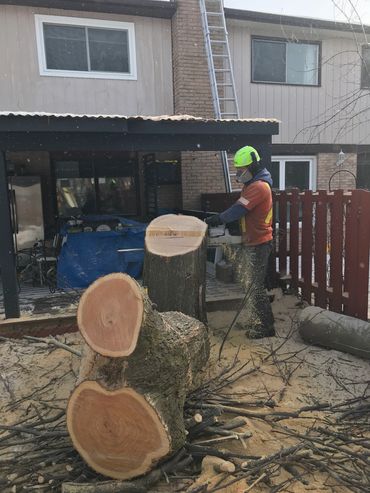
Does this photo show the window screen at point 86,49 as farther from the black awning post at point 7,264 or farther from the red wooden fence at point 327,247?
the red wooden fence at point 327,247

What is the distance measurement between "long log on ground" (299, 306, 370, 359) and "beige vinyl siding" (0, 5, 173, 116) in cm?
698

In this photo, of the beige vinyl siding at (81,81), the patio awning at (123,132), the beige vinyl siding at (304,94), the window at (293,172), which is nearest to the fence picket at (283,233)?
the patio awning at (123,132)

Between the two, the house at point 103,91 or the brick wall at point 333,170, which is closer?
the house at point 103,91

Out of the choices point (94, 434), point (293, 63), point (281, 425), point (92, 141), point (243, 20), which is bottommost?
point (281, 425)

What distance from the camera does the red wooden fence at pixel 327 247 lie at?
Result: 15.5 feet

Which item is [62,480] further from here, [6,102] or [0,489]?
[6,102]

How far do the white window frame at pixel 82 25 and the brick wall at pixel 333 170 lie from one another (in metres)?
5.62

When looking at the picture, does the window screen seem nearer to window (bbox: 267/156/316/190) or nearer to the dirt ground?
window (bbox: 267/156/316/190)

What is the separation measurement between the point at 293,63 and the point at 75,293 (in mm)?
8673

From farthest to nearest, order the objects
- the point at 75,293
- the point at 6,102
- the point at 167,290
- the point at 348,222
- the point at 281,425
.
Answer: the point at 6,102 → the point at 75,293 → the point at 348,222 → the point at 167,290 → the point at 281,425

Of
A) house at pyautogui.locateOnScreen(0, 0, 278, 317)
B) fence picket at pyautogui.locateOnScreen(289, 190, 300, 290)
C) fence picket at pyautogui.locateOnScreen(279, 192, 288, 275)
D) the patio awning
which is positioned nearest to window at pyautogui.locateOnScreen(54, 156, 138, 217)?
house at pyautogui.locateOnScreen(0, 0, 278, 317)

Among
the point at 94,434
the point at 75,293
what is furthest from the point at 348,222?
the point at 75,293

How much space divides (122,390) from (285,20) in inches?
424

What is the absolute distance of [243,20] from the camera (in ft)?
33.4
